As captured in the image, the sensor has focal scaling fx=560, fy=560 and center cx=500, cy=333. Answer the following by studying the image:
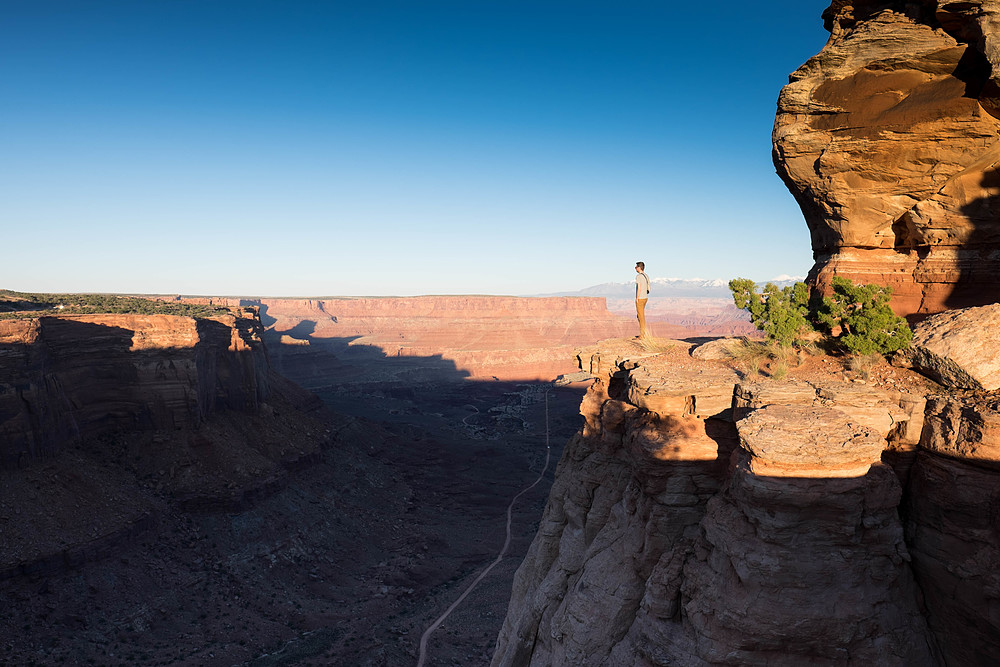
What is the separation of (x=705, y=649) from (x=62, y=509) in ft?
101

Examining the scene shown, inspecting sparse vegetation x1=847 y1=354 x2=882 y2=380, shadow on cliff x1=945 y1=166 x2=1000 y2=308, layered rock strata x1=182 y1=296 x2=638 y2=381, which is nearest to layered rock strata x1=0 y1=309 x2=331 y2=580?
sparse vegetation x1=847 y1=354 x2=882 y2=380

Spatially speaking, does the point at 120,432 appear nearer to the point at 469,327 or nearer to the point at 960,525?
the point at 960,525

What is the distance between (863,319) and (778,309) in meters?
1.72

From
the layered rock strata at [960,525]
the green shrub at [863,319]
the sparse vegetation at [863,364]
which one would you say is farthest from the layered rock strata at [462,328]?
the layered rock strata at [960,525]

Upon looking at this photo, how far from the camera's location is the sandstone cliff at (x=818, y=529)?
7.61 meters

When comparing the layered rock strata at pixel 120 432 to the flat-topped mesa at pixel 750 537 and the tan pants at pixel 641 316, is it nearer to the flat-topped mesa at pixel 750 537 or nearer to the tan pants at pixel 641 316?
the flat-topped mesa at pixel 750 537

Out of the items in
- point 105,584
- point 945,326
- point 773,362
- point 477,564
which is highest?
point 945,326

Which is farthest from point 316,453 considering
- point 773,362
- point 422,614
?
point 773,362

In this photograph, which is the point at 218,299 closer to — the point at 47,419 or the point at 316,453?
the point at 316,453

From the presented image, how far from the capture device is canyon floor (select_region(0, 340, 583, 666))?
2333 cm

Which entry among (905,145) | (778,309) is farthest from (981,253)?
(778,309)

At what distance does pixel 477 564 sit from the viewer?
113 ft

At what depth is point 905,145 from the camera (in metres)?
Result: 10.5

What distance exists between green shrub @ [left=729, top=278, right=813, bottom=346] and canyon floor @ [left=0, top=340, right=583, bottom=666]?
18.2 metres
